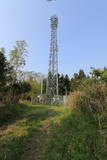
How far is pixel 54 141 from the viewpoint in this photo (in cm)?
414

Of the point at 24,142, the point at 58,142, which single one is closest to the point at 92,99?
the point at 58,142

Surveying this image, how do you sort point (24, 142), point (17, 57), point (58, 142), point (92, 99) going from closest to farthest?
point (58, 142) → point (24, 142) → point (92, 99) → point (17, 57)

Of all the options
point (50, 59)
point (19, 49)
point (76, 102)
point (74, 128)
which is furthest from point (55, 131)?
point (50, 59)

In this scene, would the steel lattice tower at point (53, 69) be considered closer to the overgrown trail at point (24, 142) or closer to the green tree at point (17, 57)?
the green tree at point (17, 57)

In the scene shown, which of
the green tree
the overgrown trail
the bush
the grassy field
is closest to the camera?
the grassy field

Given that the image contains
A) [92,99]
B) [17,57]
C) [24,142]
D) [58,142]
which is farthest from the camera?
[17,57]

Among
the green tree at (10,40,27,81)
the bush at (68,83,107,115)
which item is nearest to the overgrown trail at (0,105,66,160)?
the bush at (68,83,107,115)

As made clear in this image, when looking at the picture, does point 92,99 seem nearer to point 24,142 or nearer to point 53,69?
point 24,142

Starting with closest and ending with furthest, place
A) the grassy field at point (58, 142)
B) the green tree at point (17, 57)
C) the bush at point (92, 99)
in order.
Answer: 1. the grassy field at point (58, 142)
2. the bush at point (92, 99)
3. the green tree at point (17, 57)

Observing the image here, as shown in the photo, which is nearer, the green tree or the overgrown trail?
the overgrown trail

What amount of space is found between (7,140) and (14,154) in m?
0.88

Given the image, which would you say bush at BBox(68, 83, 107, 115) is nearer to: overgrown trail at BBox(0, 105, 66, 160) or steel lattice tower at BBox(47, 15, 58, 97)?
overgrown trail at BBox(0, 105, 66, 160)

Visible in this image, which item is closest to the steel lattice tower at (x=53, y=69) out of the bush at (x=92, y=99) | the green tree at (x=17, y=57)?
the green tree at (x=17, y=57)

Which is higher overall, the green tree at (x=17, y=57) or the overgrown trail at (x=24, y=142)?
the green tree at (x=17, y=57)
